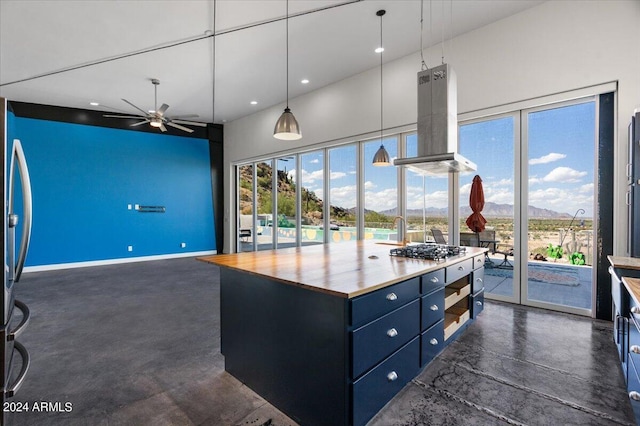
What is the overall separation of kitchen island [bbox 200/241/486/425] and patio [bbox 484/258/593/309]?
218cm

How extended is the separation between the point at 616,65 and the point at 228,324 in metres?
4.68

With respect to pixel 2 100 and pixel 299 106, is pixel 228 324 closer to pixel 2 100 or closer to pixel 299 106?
pixel 2 100

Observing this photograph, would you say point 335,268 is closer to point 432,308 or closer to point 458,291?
point 432,308

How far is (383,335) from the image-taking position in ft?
5.71

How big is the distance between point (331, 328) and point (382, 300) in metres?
0.35

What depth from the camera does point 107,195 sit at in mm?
7328

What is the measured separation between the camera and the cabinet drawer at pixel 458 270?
248 centimetres

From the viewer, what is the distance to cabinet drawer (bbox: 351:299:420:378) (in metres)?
1.55

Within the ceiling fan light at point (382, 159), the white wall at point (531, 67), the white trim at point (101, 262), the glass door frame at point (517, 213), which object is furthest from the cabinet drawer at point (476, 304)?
the white trim at point (101, 262)

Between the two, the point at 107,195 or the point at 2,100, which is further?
the point at 107,195

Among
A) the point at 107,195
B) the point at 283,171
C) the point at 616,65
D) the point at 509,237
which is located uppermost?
the point at 616,65

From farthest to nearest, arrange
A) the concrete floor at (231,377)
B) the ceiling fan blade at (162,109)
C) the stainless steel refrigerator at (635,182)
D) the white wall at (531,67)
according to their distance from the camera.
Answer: the ceiling fan blade at (162,109)
the white wall at (531,67)
the stainless steel refrigerator at (635,182)
the concrete floor at (231,377)

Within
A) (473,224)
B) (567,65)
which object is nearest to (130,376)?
(473,224)

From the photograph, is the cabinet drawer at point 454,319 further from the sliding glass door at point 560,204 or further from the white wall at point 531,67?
the white wall at point 531,67
